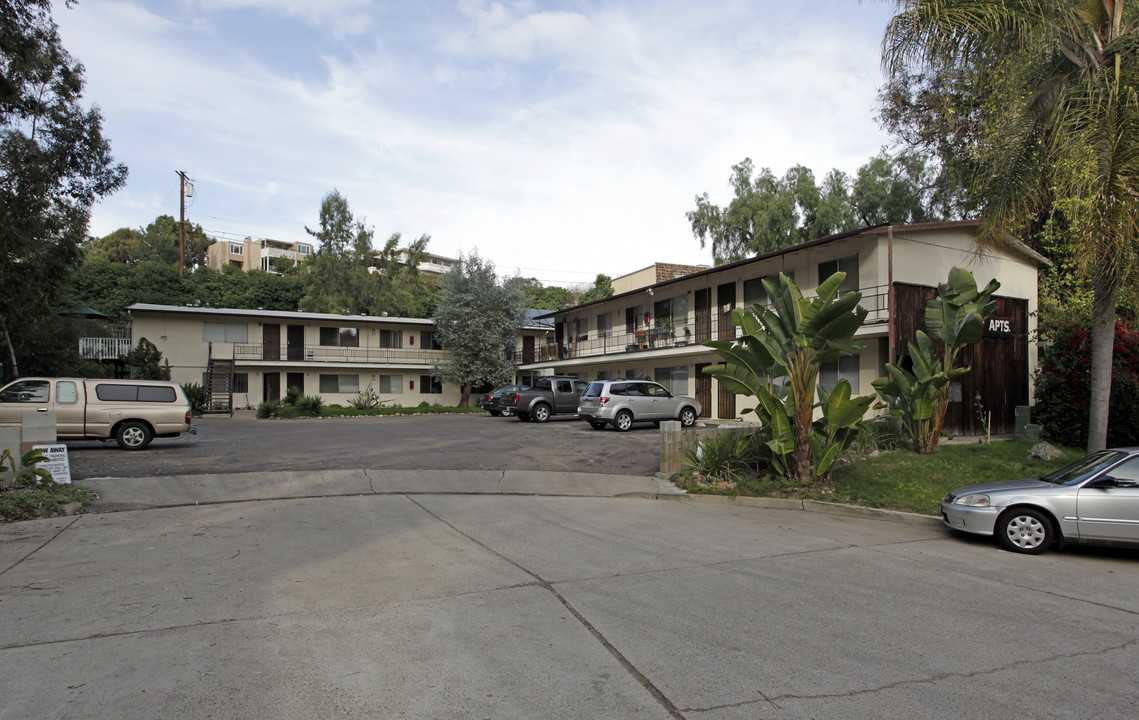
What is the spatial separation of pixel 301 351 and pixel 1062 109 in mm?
37357

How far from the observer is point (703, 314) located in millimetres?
27766

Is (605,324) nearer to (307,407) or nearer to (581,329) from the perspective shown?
(581,329)

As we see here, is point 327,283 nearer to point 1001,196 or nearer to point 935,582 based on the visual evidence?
point 1001,196

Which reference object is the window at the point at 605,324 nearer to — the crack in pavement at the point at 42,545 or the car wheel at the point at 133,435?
the car wheel at the point at 133,435

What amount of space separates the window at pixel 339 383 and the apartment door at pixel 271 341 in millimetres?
2942

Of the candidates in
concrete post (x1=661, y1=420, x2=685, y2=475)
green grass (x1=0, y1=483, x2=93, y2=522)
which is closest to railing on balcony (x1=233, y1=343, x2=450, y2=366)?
green grass (x1=0, y1=483, x2=93, y2=522)

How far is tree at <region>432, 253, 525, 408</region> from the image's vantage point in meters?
37.7

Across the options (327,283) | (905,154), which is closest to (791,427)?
(905,154)

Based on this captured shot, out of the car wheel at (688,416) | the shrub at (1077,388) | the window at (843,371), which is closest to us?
the shrub at (1077,388)

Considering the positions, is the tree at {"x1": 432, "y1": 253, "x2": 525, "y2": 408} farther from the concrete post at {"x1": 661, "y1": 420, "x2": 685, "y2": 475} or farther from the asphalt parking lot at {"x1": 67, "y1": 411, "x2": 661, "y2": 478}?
the concrete post at {"x1": 661, "y1": 420, "x2": 685, "y2": 475}

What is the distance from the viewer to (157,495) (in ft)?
34.1

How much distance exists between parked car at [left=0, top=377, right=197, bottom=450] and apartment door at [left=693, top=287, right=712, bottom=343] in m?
18.8

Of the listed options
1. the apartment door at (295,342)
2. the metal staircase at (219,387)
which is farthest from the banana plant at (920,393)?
the apartment door at (295,342)

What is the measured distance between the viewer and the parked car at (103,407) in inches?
551
